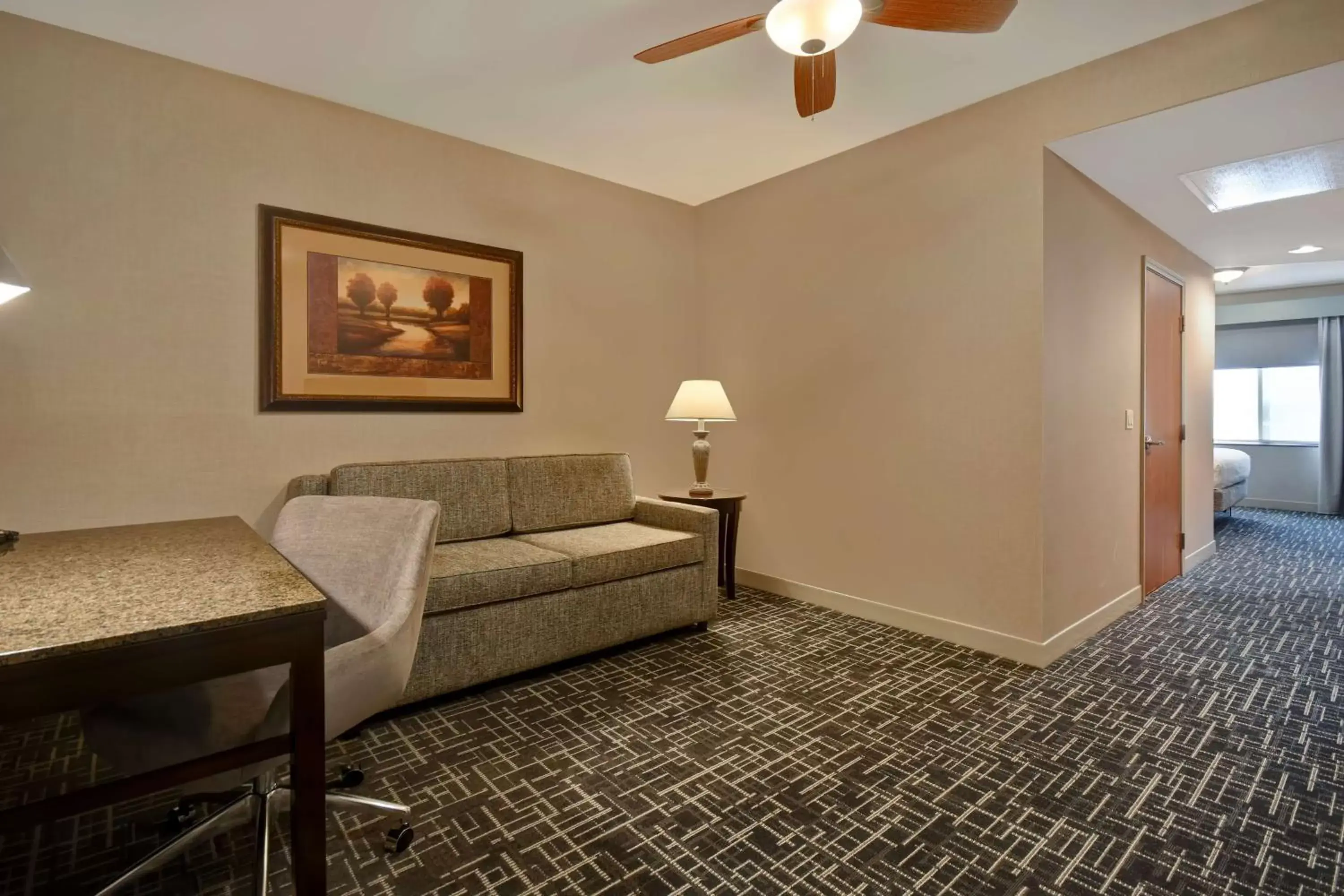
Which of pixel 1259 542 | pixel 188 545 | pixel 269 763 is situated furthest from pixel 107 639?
pixel 1259 542

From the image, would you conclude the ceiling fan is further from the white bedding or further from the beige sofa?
the white bedding

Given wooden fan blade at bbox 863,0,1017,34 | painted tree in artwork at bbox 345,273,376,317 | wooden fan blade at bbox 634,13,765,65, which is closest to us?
wooden fan blade at bbox 863,0,1017,34

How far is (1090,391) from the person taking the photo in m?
3.29

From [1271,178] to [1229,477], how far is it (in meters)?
4.25

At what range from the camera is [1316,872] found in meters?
1.64

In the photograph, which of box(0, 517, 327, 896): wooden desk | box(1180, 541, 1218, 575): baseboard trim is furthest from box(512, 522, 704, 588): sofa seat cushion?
box(1180, 541, 1218, 575): baseboard trim

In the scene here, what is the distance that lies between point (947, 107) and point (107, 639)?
3.60 metres

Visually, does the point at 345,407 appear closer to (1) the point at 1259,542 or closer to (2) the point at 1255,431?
(1) the point at 1259,542

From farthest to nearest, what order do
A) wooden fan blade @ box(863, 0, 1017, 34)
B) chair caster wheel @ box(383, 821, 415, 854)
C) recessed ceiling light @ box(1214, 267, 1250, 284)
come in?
recessed ceiling light @ box(1214, 267, 1250, 284), wooden fan blade @ box(863, 0, 1017, 34), chair caster wheel @ box(383, 821, 415, 854)

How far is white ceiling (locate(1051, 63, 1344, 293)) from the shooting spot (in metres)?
2.52

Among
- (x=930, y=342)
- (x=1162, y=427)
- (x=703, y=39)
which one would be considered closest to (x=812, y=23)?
(x=703, y=39)

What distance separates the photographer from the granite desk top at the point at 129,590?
1024 mm

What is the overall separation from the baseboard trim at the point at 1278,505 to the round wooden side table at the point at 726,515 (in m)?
6.64

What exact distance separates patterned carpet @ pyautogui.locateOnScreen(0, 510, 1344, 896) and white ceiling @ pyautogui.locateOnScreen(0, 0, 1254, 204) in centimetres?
257
